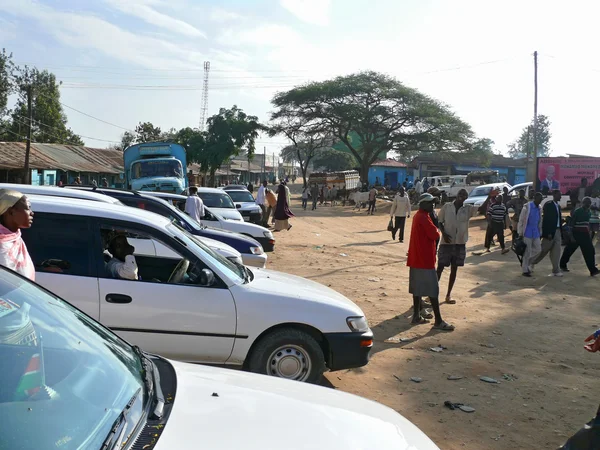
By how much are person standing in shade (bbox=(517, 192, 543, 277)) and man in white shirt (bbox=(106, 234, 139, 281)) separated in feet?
29.5

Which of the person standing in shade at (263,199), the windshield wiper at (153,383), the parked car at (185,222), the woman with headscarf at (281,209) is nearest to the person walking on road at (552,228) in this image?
the parked car at (185,222)

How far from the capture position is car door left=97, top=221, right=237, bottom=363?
4.65 m

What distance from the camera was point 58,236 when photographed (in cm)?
471

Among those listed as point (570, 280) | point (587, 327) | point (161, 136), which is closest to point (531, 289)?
point (570, 280)

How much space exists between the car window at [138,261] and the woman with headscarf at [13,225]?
1042mm

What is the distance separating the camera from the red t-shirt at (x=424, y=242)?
7.34 meters

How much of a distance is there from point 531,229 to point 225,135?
40.7 meters

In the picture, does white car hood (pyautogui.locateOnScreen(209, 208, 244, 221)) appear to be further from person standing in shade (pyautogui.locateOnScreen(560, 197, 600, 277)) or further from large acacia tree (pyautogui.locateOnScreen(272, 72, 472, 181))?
large acacia tree (pyautogui.locateOnScreen(272, 72, 472, 181))

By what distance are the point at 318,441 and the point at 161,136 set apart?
230ft

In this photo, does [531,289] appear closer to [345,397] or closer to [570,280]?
[570,280]

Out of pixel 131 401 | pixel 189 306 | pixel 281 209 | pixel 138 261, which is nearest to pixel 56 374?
pixel 131 401

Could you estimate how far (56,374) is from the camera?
83.7 inches

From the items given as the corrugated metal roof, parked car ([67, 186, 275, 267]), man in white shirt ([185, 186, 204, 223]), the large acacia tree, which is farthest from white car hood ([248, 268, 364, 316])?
the large acacia tree

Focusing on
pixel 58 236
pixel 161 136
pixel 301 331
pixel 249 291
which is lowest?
pixel 301 331
